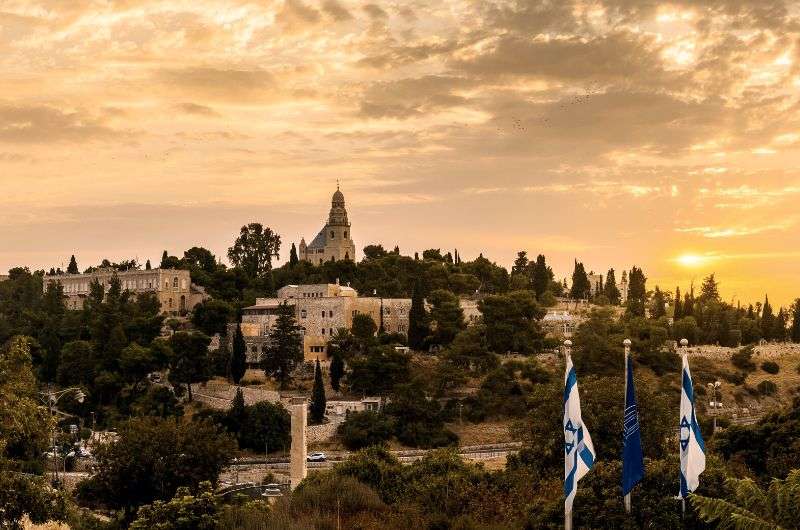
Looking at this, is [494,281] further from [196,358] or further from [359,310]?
[196,358]

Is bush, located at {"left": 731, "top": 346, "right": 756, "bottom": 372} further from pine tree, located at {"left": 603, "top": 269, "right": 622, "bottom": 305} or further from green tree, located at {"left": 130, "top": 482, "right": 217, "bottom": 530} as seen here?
green tree, located at {"left": 130, "top": 482, "right": 217, "bottom": 530}

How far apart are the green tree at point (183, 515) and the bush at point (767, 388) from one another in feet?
183

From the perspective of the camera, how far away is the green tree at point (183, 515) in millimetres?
26444

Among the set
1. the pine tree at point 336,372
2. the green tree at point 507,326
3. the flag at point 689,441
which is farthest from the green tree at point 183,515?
the green tree at point 507,326

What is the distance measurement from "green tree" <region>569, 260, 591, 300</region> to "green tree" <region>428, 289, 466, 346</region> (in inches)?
923

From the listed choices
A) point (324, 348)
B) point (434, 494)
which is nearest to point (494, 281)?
point (324, 348)

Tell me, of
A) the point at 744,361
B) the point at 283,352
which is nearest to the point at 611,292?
the point at 744,361

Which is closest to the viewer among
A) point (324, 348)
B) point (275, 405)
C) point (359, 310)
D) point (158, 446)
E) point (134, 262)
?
point (158, 446)

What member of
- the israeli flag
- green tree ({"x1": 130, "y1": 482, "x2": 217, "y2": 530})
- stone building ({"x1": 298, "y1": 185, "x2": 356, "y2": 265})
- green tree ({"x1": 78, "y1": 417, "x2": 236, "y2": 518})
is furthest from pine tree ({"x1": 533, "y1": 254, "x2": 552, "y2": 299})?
the israeli flag

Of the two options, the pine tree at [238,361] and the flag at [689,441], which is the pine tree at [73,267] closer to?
the pine tree at [238,361]

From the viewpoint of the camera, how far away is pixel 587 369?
6581 cm

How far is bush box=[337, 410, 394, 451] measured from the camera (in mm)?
57875

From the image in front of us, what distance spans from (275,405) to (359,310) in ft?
74.1

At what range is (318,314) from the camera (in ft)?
265
